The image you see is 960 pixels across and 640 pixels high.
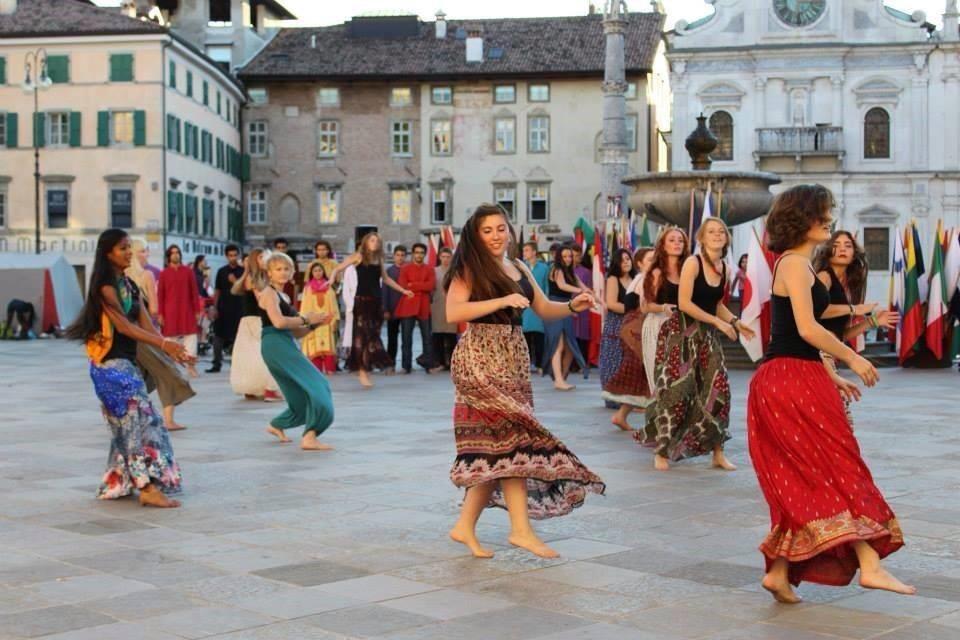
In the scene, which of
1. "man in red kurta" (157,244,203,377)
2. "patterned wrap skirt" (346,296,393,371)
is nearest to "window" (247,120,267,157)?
"man in red kurta" (157,244,203,377)

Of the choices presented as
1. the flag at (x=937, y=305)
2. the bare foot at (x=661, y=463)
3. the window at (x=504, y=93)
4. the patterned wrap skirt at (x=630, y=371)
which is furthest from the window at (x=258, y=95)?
the bare foot at (x=661, y=463)

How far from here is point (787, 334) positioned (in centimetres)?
631

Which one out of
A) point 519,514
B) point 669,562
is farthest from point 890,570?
point 519,514

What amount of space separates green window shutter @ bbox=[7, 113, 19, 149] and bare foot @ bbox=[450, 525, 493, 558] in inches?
2057

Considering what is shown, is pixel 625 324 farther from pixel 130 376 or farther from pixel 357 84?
pixel 357 84

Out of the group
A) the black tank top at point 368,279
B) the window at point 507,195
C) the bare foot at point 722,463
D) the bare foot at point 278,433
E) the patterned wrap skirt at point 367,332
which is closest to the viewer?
the bare foot at point 722,463

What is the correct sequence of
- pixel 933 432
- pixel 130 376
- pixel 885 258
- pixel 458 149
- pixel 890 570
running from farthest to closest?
pixel 458 149
pixel 885 258
pixel 933 432
pixel 130 376
pixel 890 570

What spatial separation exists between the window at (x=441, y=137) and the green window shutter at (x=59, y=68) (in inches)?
622

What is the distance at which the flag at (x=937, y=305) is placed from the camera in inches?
854

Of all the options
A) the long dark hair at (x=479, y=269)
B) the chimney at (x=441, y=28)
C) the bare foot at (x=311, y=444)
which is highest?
the chimney at (x=441, y=28)

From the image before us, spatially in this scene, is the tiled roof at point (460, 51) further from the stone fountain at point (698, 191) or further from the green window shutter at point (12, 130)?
the stone fountain at point (698, 191)

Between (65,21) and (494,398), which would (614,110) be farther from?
(494,398)

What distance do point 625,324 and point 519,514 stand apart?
6.26 m

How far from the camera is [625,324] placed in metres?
13.4
